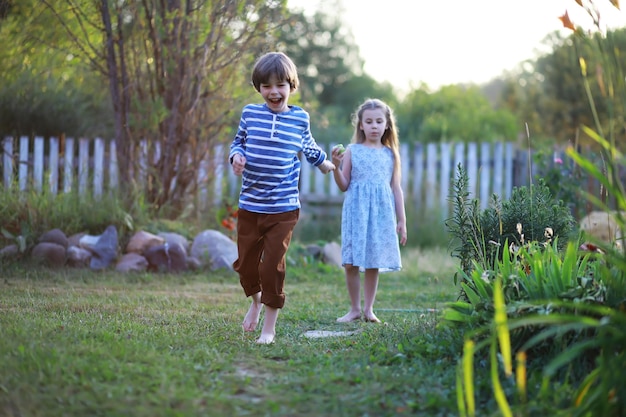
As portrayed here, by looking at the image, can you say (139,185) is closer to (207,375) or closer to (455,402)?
(207,375)

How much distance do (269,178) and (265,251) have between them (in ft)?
1.32

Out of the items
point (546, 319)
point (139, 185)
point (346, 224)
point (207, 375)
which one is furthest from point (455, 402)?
point (139, 185)

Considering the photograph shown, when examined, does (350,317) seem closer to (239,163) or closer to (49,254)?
(239,163)

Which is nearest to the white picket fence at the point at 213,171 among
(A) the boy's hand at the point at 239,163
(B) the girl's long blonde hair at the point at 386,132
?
(B) the girl's long blonde hair at the point at 386,132

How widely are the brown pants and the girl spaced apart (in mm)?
904

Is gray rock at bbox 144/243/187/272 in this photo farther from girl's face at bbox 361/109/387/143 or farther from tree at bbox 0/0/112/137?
girl's face at bbox 361/109/387/143

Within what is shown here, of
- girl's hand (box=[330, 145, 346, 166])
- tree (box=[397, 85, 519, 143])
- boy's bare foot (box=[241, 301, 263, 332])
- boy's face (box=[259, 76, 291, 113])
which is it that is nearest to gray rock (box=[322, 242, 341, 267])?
girl's hand (box=[330, 145, 346, 166])

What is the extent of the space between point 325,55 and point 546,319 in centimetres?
2678

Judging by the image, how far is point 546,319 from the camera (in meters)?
2.18

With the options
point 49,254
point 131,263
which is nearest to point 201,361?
point 131,263

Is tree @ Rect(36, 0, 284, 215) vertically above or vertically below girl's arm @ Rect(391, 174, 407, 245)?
above

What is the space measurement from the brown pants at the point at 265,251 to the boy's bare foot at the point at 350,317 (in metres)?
0.78

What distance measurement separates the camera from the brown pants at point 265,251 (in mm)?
3947

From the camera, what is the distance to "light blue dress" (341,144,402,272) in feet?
16.2
